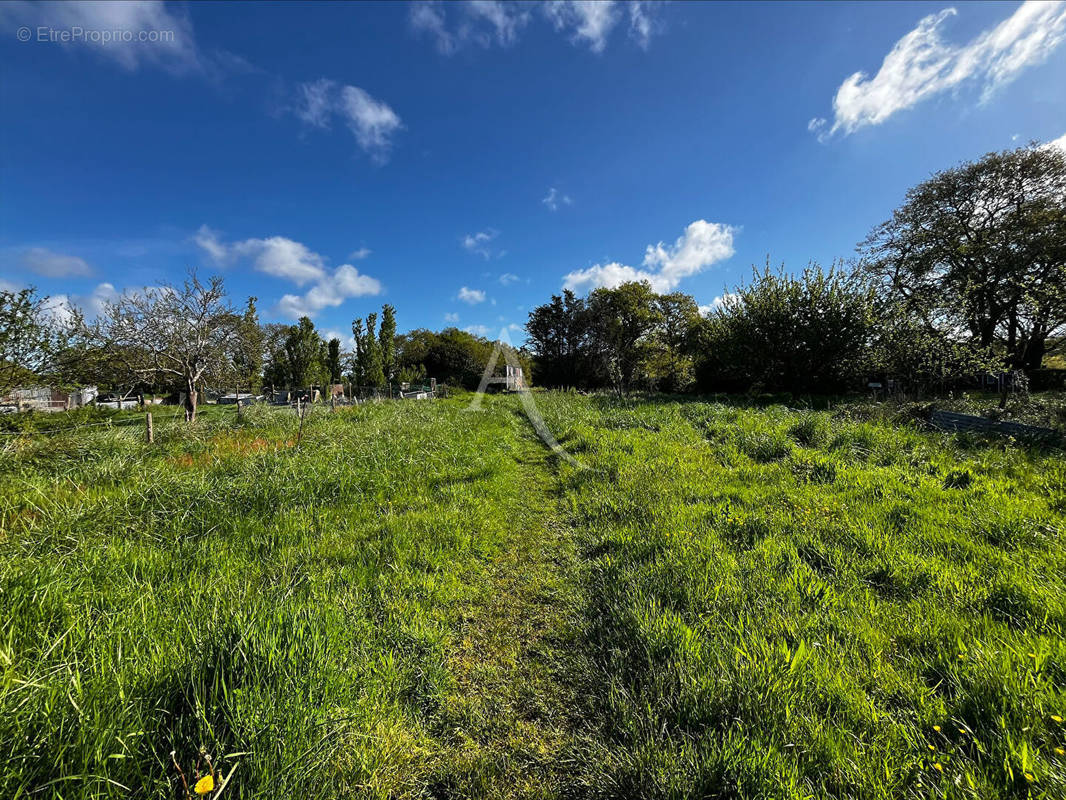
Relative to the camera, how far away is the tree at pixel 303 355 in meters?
37.0

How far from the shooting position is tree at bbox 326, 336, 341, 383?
36875 millimetres

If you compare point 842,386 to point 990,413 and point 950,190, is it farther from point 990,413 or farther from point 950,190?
point 950,190

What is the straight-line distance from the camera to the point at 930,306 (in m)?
15.3

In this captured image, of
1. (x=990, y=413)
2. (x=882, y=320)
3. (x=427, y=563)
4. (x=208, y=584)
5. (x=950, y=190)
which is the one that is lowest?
(x=427, y=563)

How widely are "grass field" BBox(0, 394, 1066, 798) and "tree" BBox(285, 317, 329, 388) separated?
1397 inches

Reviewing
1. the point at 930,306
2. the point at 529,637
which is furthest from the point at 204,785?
the point at 930,306

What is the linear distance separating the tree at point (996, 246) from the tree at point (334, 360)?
42.4 meters

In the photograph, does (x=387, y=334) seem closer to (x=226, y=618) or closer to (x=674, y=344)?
(x=674, y=344)

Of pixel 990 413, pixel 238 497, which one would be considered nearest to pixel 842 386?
pixel 990 413

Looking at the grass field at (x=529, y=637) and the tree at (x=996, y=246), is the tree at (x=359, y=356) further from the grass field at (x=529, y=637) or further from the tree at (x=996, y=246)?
the tree at (x=996, y=246)

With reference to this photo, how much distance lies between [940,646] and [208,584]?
16.0 feet

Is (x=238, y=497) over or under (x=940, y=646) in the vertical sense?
over

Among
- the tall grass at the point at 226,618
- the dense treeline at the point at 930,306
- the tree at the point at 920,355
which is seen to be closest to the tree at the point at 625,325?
the dense treeline at the point at 930,306

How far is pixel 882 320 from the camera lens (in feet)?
49.2
